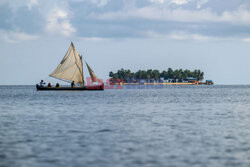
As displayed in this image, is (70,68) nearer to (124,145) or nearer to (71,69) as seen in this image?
(71,69)

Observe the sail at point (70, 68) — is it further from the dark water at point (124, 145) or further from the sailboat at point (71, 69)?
the dark water at point (124, 145)

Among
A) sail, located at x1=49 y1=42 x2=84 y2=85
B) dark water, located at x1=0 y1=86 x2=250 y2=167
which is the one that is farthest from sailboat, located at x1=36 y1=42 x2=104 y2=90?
dark water, located at x1=0 y1=86 x2=250 y2=167

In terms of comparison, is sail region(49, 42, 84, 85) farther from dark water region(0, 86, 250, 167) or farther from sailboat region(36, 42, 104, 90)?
dark water region(0, 86, 250, 167)

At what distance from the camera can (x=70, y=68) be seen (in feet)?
382

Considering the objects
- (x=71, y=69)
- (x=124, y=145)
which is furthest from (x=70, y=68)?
(x=124, y=145)

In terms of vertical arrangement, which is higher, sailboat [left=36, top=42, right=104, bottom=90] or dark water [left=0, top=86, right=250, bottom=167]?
sailboat [left=36, top=42, right=104, bottom=90]

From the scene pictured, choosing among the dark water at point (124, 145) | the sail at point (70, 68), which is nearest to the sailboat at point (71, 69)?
the sail at point (70, 68)

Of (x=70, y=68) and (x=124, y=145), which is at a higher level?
(x=70, y=68)

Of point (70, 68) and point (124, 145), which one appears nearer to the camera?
point (124, 145)

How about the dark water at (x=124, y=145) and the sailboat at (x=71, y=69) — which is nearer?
the dark water at (x=124, y=145)

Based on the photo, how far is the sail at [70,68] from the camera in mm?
113750

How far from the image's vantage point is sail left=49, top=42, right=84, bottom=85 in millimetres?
113750

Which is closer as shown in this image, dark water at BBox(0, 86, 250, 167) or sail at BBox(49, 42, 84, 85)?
dark water at BBox(0, 86, 250, 167)

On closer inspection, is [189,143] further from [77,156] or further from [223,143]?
[77,156]
